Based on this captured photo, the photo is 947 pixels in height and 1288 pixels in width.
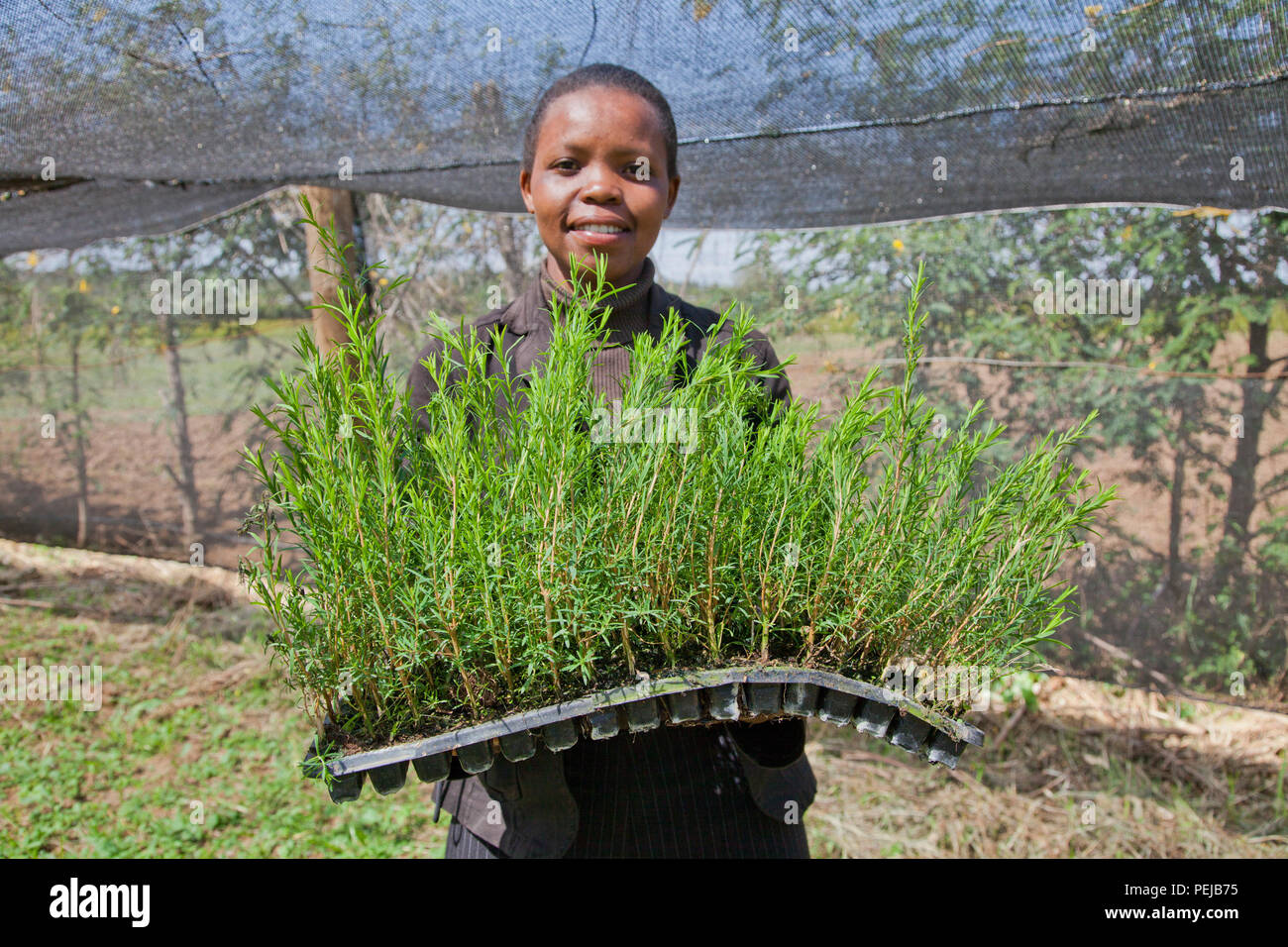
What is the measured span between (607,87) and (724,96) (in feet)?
5.07

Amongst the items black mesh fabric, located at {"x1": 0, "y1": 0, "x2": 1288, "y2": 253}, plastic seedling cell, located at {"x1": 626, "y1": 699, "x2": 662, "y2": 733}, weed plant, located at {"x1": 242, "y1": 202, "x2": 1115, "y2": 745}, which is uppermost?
black mesh fabric, located at {"x1": 0, "y1": 0, "x2": 1288, "y2": 253}

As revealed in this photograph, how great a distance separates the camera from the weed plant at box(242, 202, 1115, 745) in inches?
46.9

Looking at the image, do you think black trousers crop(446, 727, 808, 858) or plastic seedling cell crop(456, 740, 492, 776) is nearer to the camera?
plastic seedling cell crop(456, 740, 492, 776)

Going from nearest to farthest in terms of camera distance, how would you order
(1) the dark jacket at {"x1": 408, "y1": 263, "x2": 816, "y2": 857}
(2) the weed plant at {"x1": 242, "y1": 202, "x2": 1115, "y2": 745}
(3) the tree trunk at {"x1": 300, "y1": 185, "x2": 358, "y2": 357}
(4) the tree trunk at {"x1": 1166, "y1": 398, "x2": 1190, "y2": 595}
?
(2) the weed plant at {"x1": 242, "y1": 202, "x2": 1115, "y2": 745} < (1) the dark jacket at {"x1": 408, "y1": 263, "x2": 816, "y2": 857} < (4) the tree trunk at {"x1": 1166, "y1": 398, "x2": 1190, "y2": 595} < (3) the tree trunk at {"x1": 300, "y1": 185, "x2": 358, "y2": 357}

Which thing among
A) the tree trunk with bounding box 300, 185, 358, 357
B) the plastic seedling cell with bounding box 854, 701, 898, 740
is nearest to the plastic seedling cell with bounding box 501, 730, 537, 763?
the plastic seedling cell with bounding box 854, 701, 898, 740

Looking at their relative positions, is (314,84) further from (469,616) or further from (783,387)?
(469,616)

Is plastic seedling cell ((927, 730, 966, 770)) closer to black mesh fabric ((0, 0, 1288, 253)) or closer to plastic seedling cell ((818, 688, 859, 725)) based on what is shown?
plastic seedling cell ((818, 688, 859, 725))

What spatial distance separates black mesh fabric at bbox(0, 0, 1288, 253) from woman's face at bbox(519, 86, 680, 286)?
1.34 m

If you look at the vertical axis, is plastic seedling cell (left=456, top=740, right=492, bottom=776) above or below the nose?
below

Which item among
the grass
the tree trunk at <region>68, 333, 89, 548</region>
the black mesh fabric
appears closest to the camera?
the black mesh fabric

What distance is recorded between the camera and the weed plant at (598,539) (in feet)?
3.91

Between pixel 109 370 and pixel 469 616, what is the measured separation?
16.9 feet

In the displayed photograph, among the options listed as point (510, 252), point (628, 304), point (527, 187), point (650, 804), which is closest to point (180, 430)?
point (510, 252)

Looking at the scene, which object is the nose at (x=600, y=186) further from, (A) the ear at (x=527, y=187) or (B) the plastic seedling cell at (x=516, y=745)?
(B) the plastic seedling cell at (x=516, y=745)
